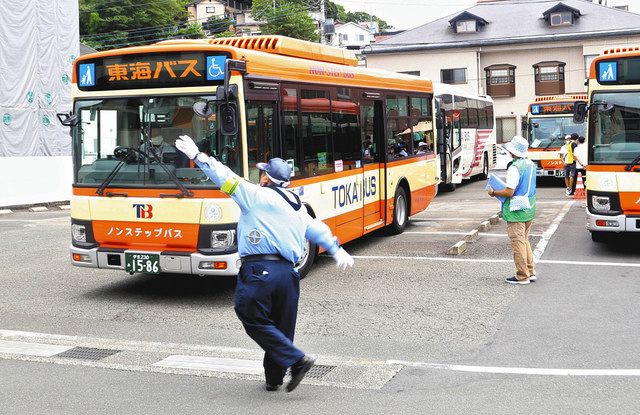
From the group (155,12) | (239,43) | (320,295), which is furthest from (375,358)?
(155,12)

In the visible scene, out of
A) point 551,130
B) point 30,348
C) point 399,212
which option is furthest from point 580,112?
point 551,130

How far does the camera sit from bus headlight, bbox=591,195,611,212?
39.8ft

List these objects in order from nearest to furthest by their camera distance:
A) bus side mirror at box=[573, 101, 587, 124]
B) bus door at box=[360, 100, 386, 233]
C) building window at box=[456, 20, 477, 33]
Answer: bus side mirror at box=[573, 101, 587, 124], bus door at box=[360, 100, 386, 233], building window at box=[456, 20, 477, 33]

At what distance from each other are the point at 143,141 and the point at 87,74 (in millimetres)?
1225

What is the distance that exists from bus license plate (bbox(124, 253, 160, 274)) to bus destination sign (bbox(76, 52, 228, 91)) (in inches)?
78.7

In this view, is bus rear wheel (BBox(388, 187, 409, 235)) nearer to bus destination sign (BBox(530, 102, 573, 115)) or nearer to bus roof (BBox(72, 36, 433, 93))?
bus roof (BBox(72, 36, 433, 93))

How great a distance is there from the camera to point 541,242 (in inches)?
562

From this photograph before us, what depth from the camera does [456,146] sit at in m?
28.6

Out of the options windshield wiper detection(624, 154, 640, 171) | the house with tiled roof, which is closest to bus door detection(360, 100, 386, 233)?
windshield wiper detection(624, 154, 640, 171)

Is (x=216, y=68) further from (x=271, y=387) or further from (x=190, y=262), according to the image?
(x=271, y=387)

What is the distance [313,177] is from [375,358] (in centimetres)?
464

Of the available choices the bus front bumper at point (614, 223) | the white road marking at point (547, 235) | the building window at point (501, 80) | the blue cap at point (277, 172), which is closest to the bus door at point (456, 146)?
the white road marking at point (547, 235)

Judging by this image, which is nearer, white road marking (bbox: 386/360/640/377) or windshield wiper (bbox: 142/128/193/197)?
white road marking (bbox: 386/360/640/377)

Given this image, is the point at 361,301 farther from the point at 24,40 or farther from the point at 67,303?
the point at 24,40
